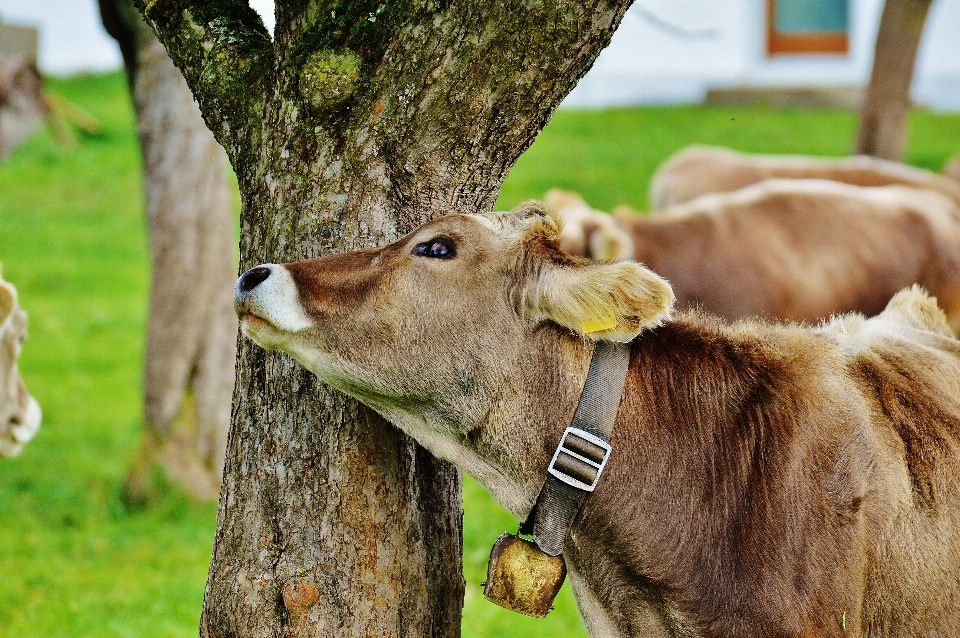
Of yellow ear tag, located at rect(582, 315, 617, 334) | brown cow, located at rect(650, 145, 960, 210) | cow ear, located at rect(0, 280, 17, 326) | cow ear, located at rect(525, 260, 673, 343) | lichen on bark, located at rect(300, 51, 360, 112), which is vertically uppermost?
lichen on bark, located at rect(300, 51, 360, 112)

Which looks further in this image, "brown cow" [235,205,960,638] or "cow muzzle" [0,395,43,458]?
"cow muzzle" [0,395,43,458]

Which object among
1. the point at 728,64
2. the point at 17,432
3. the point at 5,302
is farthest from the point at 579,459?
the point at 728,64

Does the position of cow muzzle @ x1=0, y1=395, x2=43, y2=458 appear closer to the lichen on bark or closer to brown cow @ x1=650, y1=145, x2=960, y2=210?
the lichen on bark

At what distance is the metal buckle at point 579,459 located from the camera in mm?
2861

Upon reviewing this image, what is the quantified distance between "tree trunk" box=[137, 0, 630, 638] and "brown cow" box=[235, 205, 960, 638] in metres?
0.19

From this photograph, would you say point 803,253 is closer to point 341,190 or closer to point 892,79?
point 892,79

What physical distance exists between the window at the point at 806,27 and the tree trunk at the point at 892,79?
401 inches

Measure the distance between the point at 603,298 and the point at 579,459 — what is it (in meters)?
0.42

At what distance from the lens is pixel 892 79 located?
38.3 ft

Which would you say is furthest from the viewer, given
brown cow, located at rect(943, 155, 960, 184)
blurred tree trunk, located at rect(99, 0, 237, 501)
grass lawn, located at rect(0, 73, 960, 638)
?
brown cow, located at rect(943, 155, 960, 184)

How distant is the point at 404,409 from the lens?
3.07m

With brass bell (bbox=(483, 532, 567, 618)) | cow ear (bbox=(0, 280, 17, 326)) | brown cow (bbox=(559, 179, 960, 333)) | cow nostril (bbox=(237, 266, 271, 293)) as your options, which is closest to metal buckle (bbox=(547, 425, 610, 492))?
brass bell (bbox=(483, 532, 567, 618))

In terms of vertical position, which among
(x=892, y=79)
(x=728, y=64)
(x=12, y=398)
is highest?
(x=12, y=398)

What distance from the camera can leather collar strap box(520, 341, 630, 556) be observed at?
2865 mm
